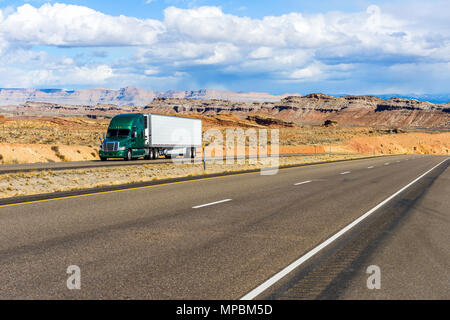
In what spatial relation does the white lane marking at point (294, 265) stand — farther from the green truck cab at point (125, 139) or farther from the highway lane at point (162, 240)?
the green truck cab at point (125, 139)

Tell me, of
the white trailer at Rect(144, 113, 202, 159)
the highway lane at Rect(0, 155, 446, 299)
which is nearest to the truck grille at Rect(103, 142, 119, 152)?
the white trailer at Rect(144, 113, 202, 159)

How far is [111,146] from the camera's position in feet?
116

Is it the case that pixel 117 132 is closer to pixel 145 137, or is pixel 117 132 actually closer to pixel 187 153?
pixel 145 137

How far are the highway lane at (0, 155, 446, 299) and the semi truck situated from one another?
862 inches

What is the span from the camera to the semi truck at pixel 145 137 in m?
35.5

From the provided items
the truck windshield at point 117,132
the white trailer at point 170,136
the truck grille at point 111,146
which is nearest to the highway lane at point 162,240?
the truck grille at point 111,146

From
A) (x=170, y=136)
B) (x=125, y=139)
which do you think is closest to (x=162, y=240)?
(x=125, y=139)

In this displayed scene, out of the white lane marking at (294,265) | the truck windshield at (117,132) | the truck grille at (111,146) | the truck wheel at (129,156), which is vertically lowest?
the white lane marking at (294,265)

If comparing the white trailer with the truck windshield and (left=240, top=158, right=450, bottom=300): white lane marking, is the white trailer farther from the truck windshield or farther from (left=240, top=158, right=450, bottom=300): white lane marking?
(left=240, top=158, right=450, bottom=300): white lane marking

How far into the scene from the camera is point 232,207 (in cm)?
1158

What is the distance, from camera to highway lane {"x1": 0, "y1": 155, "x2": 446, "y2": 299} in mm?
5324

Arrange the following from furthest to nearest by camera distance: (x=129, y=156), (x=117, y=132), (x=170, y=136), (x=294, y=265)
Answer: (x=170, y=136) < (x=129, y=156) < (x=117, y=132) < (x=294, y=265)

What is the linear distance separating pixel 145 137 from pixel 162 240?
2990 centimetres
